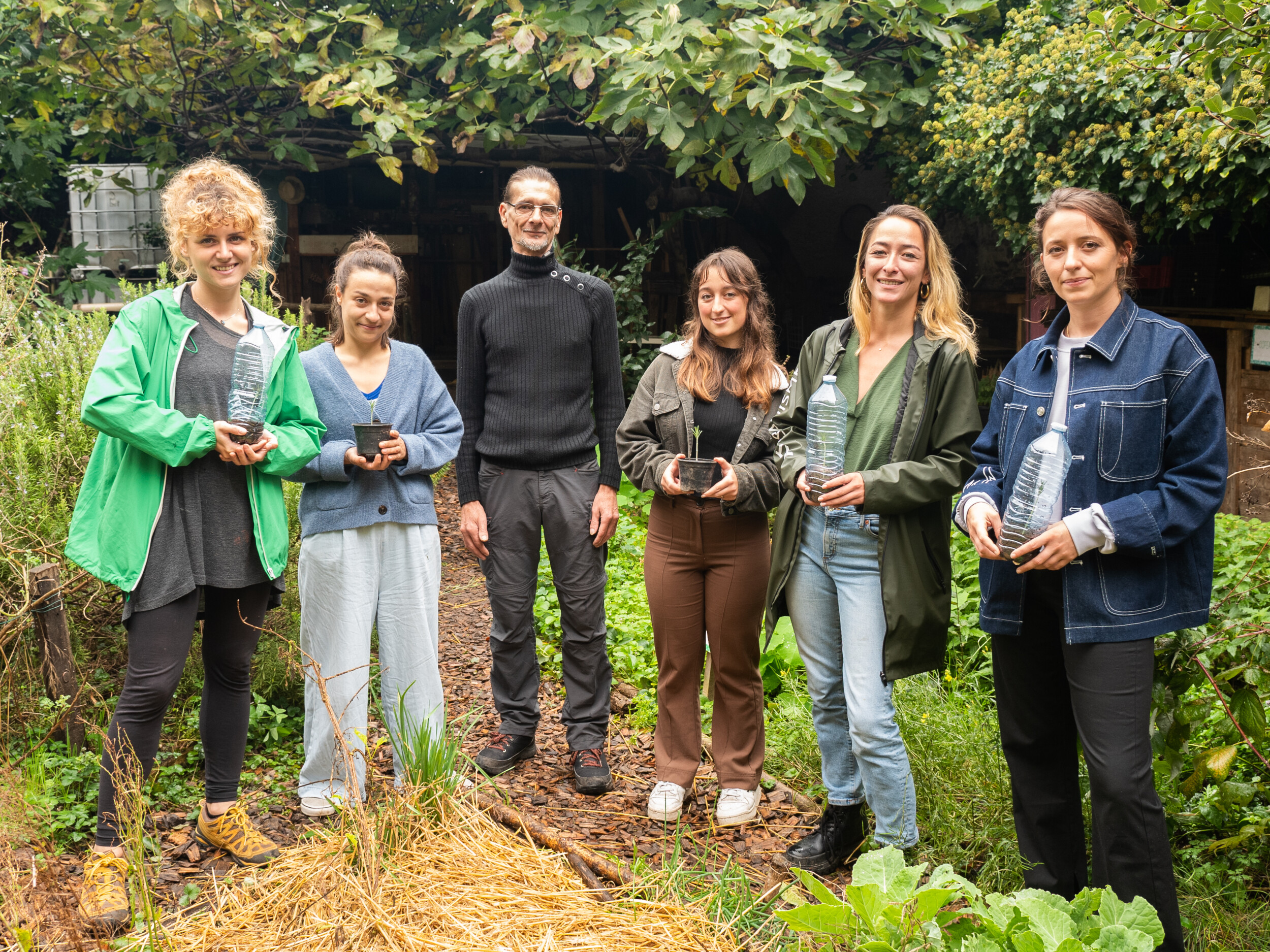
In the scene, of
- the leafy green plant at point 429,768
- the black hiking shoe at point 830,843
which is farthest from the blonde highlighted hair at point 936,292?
the leafy green plant at point 429,768

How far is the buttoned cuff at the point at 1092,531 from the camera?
245 cm

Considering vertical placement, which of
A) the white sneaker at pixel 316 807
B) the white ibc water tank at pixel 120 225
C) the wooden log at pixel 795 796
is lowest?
the wooden log at pixel 795 796

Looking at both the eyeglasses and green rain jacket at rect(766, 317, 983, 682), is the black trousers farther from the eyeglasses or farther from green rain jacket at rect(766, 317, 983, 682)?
the eyeglasses

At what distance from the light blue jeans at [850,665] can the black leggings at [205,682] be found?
1730mm

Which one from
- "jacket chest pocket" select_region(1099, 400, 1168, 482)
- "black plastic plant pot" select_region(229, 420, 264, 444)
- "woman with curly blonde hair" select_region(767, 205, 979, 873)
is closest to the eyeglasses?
"woman with curly blonde hair" select_region(767, 205, 979, 873)

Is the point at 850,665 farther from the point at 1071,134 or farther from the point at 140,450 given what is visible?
the point at 1071,134

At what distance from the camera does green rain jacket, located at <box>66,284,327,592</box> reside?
292 cm

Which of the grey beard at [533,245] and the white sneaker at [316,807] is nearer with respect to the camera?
the white sneaker at [316,807]

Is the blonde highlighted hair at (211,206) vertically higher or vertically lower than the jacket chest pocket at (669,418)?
higher

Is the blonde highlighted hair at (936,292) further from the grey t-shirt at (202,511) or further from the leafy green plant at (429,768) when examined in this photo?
the grey t-shirt at (202,511)

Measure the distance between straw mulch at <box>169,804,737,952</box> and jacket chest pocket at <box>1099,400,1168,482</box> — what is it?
156cm

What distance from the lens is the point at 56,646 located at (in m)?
3.96

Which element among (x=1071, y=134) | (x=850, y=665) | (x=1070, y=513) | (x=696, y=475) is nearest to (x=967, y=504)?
(x=1070, y=513)

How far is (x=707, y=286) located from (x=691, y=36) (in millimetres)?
3878
